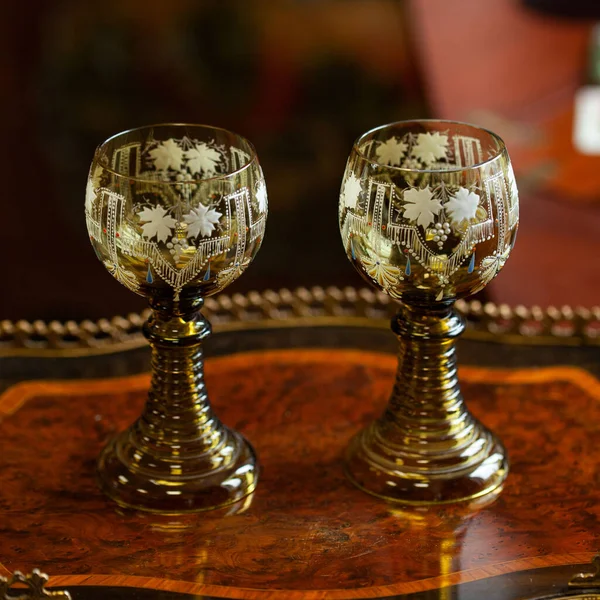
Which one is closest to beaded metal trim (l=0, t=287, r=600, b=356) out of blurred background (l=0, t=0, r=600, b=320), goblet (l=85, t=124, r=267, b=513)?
goblet (l=85, t=124, r=267, b=513)


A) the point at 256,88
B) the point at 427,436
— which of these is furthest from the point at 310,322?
the point at 256,88

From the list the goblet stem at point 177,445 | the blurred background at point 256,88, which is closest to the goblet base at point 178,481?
the goblet stem at point 177,445

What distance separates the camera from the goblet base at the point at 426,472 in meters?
0.74

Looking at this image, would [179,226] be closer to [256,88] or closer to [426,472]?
[426,472]

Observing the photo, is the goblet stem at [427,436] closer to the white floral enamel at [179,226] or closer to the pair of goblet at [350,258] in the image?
the pair of goblet at [350,258]

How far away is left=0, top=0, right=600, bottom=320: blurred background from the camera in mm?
1840

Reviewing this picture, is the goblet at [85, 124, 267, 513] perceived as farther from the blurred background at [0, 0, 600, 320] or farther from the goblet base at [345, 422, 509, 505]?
the blurred background at [0, 0, 600, 320]

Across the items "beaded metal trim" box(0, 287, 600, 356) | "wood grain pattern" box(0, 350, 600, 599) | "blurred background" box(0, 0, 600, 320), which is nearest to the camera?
"wood grain pattern" box(0, 350, 600, 599)

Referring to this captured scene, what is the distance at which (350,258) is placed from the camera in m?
0.73

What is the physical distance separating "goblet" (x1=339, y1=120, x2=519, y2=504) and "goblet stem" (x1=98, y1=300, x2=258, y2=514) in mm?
93

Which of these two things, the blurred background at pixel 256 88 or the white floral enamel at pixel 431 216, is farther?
the blurred background at pixel 256 88

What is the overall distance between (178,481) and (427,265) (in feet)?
0.74

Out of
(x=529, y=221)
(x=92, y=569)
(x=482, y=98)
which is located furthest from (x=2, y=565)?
(x=482, y=98)

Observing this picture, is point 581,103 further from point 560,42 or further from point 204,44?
point 204,44
